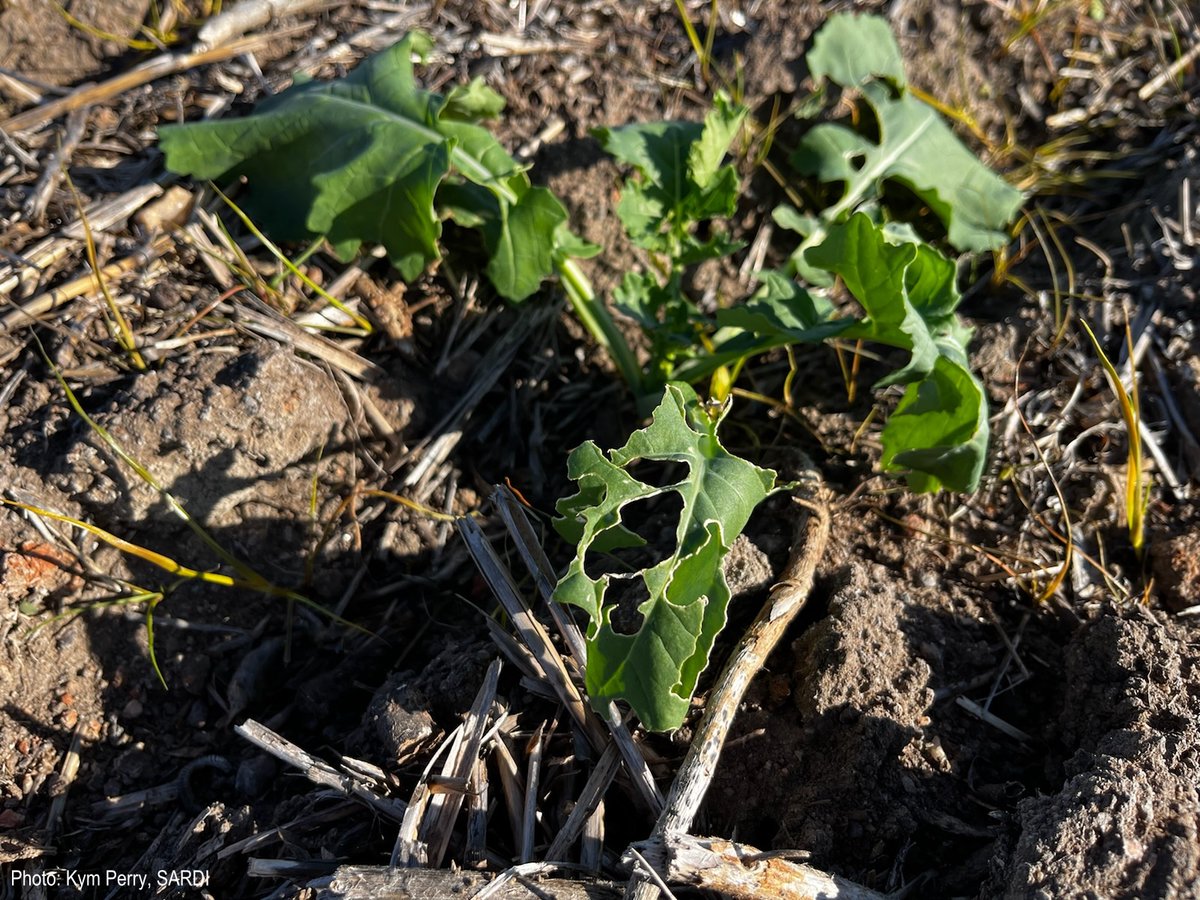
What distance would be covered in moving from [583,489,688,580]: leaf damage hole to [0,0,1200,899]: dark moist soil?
20 cm

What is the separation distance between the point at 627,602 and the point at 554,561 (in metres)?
0.32

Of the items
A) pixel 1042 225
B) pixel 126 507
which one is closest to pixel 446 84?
pixel 126 507

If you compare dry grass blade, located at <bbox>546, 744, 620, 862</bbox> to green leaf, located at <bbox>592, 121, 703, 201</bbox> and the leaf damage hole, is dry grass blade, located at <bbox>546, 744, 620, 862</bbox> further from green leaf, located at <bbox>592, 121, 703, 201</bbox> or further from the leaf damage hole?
green leaf, located at <bbox>592, 121, 703, 201</bbox>

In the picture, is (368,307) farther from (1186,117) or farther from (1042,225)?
(1186,117)

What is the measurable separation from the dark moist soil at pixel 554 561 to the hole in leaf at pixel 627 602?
237 mm

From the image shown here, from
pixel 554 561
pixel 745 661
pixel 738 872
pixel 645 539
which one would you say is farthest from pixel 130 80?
pixel 738 872

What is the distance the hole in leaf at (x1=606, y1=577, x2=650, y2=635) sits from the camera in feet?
6.94

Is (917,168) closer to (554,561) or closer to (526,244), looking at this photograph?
(526,244)

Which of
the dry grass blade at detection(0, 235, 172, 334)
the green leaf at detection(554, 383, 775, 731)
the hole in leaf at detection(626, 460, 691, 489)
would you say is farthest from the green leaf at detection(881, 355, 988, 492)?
the dry grass blade at detection(0, 235, 172, 334)

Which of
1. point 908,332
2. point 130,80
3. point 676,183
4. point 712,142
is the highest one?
point 130,80

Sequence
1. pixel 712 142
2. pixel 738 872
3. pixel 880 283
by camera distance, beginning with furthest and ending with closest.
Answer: pixel 712 142 < pixel 880 283 < pixel 738 872

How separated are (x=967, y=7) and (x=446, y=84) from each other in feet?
6.79

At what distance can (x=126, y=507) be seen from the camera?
232 cm

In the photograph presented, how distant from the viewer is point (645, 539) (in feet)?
7.66
